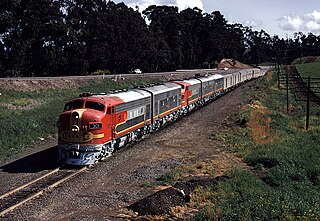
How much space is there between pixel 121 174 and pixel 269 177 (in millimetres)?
7388

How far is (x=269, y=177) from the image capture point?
21859 millimetres

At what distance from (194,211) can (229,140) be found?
15.2 meters

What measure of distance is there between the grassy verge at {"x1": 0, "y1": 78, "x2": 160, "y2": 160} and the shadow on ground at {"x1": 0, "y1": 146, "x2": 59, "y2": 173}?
5.83ft

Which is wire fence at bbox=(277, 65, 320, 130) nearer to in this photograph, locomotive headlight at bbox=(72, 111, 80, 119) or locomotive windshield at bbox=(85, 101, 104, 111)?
locomotive windshield at bbox=(85, 101, 104, 111)

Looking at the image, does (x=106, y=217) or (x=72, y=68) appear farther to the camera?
(x=72, y=68)

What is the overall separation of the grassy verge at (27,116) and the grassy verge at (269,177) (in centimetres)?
1425

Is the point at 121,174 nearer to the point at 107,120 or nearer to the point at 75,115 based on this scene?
Answer: the point at 107,120

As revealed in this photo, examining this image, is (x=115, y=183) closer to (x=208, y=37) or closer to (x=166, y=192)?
(x=166, y=192)

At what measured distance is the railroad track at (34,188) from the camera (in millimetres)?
18078

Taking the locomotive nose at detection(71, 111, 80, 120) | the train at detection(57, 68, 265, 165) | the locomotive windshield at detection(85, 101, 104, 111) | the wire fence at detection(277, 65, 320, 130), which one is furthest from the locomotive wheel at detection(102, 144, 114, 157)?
the wire fence at detection(277, 65, 320, 130)

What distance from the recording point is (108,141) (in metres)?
25.3

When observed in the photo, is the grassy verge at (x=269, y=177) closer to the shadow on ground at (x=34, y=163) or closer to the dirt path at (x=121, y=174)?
the dirt path at (x=121, y=174)

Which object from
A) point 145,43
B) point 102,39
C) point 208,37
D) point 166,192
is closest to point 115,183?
point 166,192

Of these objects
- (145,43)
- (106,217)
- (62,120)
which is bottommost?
(106,217)
